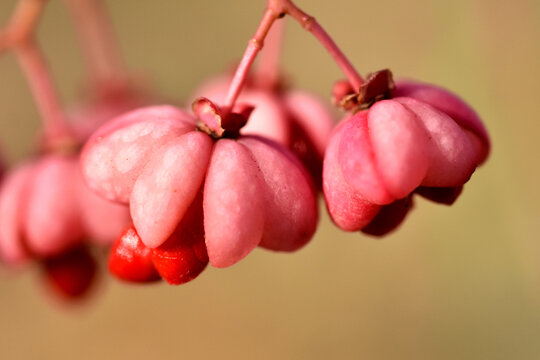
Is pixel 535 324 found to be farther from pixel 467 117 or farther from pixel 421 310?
pixel 467 117

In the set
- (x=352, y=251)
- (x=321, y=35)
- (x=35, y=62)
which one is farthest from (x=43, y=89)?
(x=352, y=251)

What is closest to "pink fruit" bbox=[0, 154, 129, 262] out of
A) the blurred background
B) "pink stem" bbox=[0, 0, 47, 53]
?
"pink stem" bbox=[0, 0, 47, 53]

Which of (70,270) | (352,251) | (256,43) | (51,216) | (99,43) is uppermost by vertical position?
(256,43)

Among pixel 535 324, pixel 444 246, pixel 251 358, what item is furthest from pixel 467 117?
pixel 251 358

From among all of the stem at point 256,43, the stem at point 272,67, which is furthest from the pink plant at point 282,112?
the stem at point 256,43

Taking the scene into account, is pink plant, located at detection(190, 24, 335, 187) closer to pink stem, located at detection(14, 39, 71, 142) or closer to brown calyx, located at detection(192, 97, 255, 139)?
brown calyx, located at detection(192, 97, 255, 139)

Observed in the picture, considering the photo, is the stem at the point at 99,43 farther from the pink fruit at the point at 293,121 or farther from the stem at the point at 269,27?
the stem at the point at 269,27

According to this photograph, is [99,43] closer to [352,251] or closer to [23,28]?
[23,28]
